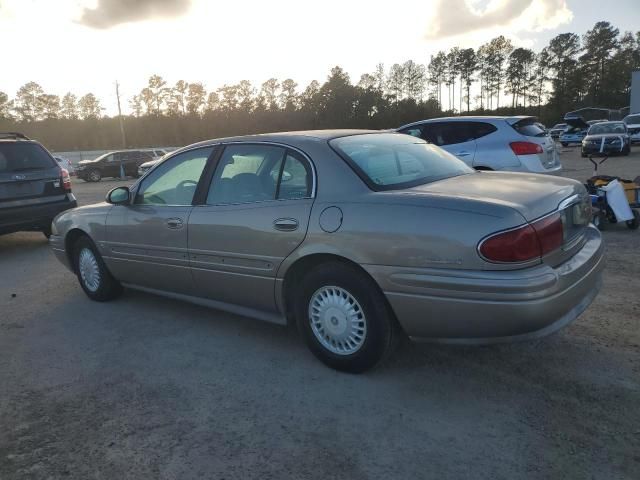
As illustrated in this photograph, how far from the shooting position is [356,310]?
3.24m

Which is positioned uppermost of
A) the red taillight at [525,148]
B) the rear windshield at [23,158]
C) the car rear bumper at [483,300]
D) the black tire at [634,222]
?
the rear windshield at [23,158]

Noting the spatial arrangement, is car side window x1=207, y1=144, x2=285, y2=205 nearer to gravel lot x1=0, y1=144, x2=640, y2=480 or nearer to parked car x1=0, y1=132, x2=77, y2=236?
gravel lot x1=0, y1=144, x2=640, y2=480

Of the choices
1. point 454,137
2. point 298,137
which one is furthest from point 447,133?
point 298,137

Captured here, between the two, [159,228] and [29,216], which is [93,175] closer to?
[29,216]

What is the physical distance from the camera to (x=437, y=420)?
2.84 m

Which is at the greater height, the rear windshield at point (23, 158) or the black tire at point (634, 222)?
the rear windshield at point (23, 158)

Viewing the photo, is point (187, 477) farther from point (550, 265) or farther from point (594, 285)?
point (594, 285)

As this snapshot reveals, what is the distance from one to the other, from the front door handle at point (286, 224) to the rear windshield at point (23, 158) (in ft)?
20.0

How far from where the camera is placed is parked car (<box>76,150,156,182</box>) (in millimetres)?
27344

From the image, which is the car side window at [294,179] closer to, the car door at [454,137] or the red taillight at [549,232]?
the red taillight at [549,232]

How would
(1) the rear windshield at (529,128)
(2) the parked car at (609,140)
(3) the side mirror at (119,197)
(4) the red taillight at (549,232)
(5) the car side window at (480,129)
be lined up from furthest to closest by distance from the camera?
1. (2) the parked car at (609,140)
2. (5) the car side window at (480,129)
3. (1) the rear windshield at (529,128)
4. (3) the side mirror at (119,197)
5. (4) the red taillight at (549,232)

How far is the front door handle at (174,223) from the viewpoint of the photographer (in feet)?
13.6

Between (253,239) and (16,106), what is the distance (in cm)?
9873

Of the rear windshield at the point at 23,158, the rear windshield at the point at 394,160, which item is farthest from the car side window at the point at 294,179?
the rear windshield at the point at 23,158
